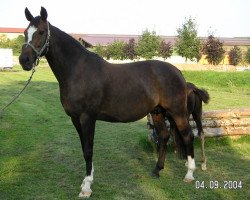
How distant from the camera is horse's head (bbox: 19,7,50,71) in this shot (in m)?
5.17

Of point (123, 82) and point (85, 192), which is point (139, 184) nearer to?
point (85, 192)

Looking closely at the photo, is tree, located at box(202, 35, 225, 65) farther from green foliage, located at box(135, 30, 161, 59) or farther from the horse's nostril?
the horse's nostril

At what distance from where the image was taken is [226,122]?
9.15 meters

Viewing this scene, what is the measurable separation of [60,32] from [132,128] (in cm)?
605

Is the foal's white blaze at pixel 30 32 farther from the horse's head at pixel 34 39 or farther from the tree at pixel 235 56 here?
the tree at pixel 235 56

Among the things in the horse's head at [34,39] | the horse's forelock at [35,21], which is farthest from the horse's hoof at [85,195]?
the horse's forelock at [35,21]

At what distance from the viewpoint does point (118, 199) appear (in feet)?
18.1

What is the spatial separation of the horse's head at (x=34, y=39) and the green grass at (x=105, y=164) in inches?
89.8

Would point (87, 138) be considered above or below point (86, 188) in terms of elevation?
above

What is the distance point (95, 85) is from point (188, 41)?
133 ft

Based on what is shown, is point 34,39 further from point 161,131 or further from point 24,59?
point 161,131

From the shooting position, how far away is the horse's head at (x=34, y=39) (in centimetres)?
517

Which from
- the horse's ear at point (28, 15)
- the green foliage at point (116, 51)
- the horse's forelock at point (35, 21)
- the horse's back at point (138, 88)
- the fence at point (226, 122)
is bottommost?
the green foliage at point (116, 51)

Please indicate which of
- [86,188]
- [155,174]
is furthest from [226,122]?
[86,188]
